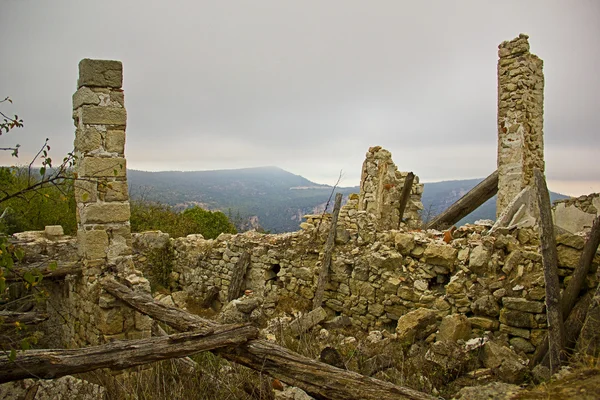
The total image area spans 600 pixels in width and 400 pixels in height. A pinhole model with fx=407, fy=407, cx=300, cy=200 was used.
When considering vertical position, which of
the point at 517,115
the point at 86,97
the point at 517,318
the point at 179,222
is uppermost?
the point at 517,115

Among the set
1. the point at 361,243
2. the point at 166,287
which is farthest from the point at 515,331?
the point at 166,287

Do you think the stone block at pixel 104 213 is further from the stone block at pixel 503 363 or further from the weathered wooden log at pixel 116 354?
the stone block at pixel 503 363

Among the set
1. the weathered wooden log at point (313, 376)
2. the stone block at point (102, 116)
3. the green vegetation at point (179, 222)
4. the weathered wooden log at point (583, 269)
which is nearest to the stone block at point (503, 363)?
the weathered wooden log at point (583, 269)

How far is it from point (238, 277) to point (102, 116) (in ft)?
18.8

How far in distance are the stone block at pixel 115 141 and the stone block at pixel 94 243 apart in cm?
99

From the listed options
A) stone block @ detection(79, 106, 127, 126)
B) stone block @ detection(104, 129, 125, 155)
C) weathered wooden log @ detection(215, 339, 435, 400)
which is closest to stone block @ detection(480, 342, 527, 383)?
weathered wooden log @ detection(215, 339, 435, 400)

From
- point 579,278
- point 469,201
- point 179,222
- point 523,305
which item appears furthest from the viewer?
point 179,222

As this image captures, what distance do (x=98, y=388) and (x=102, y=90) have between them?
319cm

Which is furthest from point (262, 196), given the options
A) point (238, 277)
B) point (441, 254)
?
point (441, 254)

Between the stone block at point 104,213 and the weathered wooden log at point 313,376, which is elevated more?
the stone block at point 104,213

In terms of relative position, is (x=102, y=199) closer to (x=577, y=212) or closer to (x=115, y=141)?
(x=115, y=141)

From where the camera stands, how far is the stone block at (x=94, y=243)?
4.83m

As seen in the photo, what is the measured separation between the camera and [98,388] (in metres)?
3.62

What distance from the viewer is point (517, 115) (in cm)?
769
